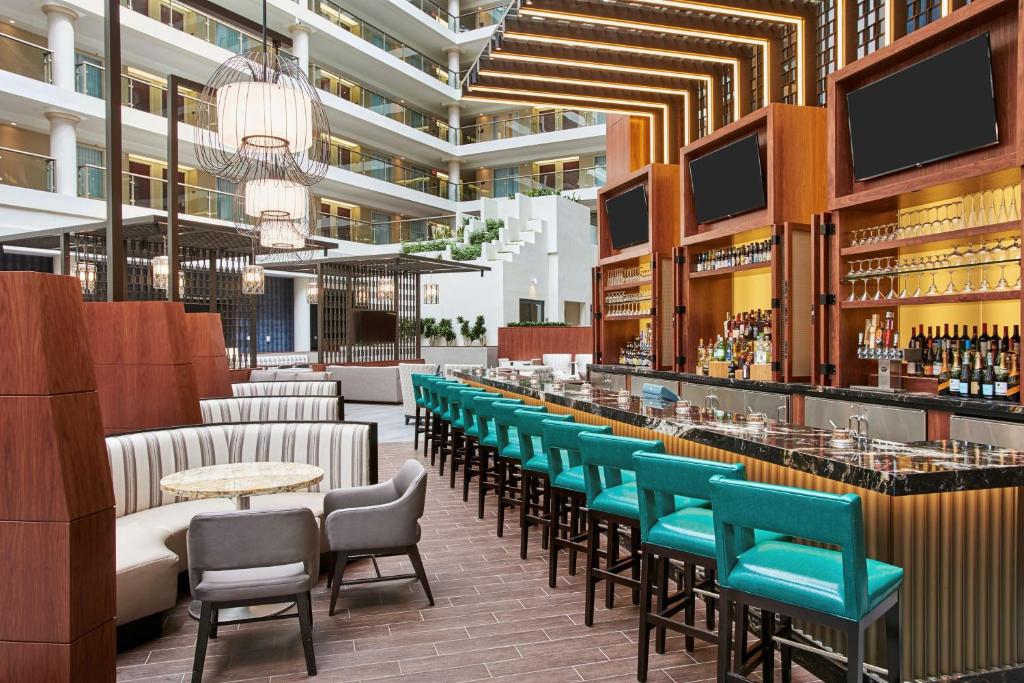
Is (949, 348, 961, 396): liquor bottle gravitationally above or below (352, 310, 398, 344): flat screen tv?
below

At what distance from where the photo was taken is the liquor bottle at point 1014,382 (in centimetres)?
408

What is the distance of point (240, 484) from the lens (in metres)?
3.54

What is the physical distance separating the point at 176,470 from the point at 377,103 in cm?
2181

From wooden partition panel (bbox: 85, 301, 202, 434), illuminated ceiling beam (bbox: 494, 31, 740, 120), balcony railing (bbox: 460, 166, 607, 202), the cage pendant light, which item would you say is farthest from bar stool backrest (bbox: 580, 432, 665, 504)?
balcony railing (bbox: 460, 166, 607, 202)

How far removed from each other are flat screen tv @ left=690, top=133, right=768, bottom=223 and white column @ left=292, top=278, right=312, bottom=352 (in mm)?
18043

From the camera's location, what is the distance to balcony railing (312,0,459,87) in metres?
22.4

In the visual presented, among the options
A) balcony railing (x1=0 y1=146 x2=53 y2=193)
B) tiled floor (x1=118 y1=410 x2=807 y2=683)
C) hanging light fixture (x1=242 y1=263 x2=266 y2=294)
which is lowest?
tiled floor (x1=118 y1=410 x2=807 y2=683)

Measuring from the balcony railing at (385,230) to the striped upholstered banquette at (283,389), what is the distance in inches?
510

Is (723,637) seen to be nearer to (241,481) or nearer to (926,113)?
(241,481)

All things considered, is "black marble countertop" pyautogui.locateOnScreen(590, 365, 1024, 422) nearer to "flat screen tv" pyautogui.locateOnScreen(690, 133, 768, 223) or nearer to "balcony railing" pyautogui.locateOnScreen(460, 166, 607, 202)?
"flat screen tv" pyautogui.locateOnScreen(690, 133, 768, 223)

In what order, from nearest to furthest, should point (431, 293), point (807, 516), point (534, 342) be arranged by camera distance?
point (807, 516), point (431, 293), point (534, 342)

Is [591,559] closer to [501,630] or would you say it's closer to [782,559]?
[501,630]

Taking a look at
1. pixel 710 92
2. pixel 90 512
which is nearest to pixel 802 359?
pixel 710 92

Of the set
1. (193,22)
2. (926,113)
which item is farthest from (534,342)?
(193,22)
